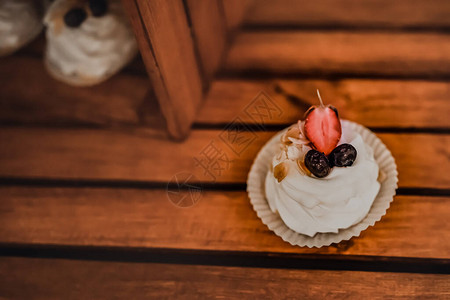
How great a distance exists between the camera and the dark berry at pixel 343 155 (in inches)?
32.7

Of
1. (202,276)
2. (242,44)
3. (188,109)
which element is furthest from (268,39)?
(202,276)

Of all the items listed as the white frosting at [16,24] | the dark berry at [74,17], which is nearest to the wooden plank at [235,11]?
the dark berry at [74,17]

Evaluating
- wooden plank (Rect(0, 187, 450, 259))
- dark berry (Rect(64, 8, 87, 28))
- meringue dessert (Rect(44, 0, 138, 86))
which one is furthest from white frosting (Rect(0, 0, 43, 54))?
wooden plank (Rect(0, 187, 450, 259))

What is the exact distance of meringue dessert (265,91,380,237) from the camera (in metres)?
0.84

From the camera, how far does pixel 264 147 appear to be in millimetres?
1023

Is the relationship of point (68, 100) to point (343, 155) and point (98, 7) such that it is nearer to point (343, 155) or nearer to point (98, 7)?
point (98, 7)

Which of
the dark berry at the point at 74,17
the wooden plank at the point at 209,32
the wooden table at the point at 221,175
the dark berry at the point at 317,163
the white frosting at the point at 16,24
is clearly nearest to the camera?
the dark berry at the point at 317,163

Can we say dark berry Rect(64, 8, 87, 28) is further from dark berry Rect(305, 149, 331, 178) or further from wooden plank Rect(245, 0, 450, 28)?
dark berry Rect(305, 149, 331, 178)

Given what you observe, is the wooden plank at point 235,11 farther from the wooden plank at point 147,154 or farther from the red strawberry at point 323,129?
the red strawberry at point 323,129

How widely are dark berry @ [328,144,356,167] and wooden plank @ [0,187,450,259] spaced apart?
0.67 feet

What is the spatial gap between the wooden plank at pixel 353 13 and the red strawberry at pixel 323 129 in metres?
0.56

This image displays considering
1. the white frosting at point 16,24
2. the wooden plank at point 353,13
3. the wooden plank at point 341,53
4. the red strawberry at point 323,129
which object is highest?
the white frosting at point 16,24

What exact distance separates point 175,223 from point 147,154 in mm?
218

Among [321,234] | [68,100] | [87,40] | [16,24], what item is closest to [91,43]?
[87,40]
